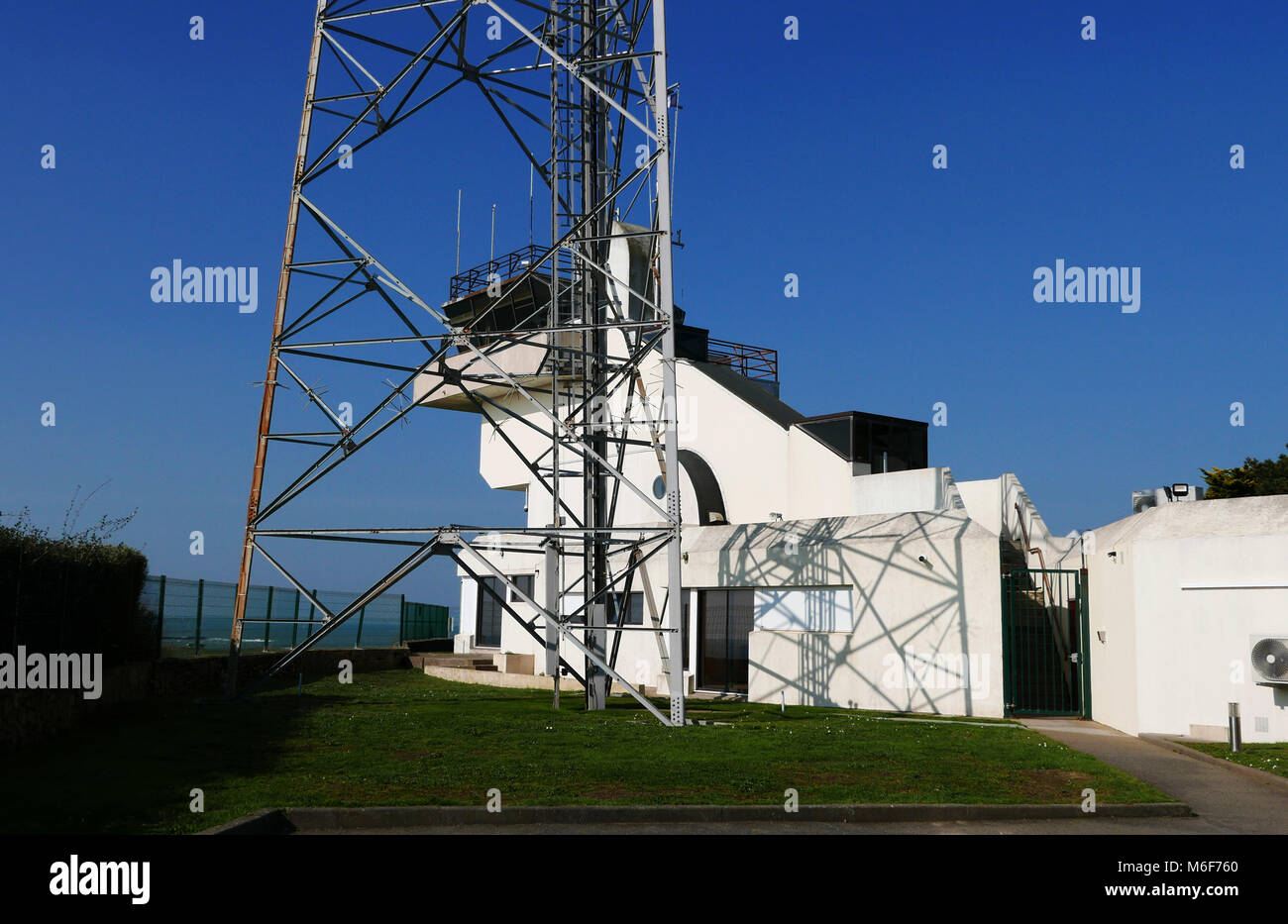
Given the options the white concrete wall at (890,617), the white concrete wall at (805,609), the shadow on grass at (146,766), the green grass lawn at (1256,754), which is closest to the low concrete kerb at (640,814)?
the shadow on grass at (146,766)

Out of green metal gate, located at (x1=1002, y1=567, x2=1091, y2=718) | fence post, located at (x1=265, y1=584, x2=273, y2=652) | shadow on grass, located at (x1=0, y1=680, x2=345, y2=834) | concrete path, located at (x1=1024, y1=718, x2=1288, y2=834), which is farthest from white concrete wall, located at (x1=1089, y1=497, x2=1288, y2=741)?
fence post, located at (x1=265, y1=584, x2=273, y2=652)

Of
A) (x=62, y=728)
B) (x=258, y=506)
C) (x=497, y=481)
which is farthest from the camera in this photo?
(x=497, y=481)

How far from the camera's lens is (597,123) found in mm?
19859

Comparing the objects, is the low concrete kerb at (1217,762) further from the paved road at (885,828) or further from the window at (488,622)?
the window at (488,622)

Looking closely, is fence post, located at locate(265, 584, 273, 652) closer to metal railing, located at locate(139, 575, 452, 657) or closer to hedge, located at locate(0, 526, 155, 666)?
metal railing, located at locate(139, 575, 452, 657)

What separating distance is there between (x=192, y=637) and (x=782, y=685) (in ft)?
37.6

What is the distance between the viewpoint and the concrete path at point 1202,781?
10.2m

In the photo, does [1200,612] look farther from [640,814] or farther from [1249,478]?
[1249,478]

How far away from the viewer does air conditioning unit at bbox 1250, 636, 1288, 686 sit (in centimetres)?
1479

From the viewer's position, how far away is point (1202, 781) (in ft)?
40.2

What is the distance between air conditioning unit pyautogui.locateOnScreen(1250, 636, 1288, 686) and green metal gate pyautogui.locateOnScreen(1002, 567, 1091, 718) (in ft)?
13.0

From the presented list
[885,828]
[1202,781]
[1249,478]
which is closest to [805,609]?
[1202,781]
